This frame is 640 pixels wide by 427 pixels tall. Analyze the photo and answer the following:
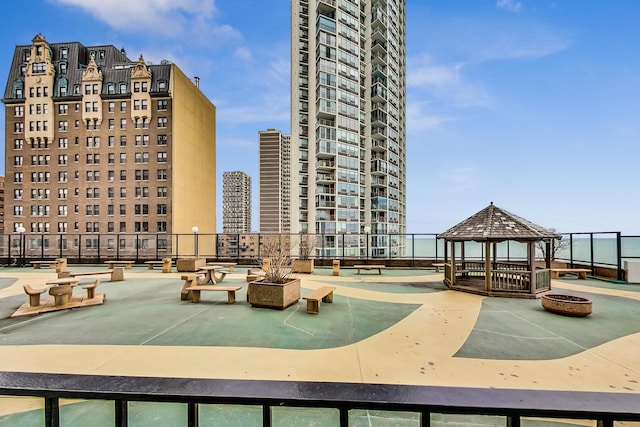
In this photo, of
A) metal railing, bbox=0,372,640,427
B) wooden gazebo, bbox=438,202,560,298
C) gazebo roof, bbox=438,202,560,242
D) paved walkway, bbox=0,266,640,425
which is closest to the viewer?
metal railing, bbox=0,372,640,427

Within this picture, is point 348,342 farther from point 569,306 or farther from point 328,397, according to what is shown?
→ point 569,306

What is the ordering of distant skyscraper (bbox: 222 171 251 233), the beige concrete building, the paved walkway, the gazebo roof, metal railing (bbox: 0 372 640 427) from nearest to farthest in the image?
1. metal railing (bbox: 0 372 640 427)
2. the paved walkway
3. the gazebo roof
4. the beige concrete building
5. distant skyscraper (bbox: 222 171 251 233)

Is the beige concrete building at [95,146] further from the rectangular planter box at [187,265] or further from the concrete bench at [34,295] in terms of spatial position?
the concrete bench at [34,295]

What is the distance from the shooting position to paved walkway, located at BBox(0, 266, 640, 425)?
4.56 m

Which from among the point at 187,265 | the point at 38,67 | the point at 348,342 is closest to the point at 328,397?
the point at 348,342

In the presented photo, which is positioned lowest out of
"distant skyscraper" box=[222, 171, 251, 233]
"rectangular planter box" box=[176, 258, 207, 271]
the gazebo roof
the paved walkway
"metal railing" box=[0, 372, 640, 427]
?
the paved walkway

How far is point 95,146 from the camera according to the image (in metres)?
54.3

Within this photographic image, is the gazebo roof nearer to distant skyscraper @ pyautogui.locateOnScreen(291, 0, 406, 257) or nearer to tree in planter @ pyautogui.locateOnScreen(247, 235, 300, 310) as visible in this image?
tree in planter @ pyautogui.locateOnScreen(247, 235, 300, 310)

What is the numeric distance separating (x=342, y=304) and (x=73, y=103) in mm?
67893

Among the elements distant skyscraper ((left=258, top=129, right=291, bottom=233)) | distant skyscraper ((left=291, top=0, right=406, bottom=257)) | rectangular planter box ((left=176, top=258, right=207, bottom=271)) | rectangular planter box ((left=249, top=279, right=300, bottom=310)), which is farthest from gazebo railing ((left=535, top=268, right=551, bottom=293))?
distant skyscraper ((left=258, top=129, right=291, bottom=233))

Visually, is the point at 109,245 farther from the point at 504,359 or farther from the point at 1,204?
the point at 1,204

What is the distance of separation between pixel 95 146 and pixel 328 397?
68.2 metres

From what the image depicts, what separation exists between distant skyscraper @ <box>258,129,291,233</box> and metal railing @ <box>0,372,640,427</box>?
110908 mm

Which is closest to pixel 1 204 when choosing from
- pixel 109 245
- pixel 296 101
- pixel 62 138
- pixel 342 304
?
pixel 62 138
